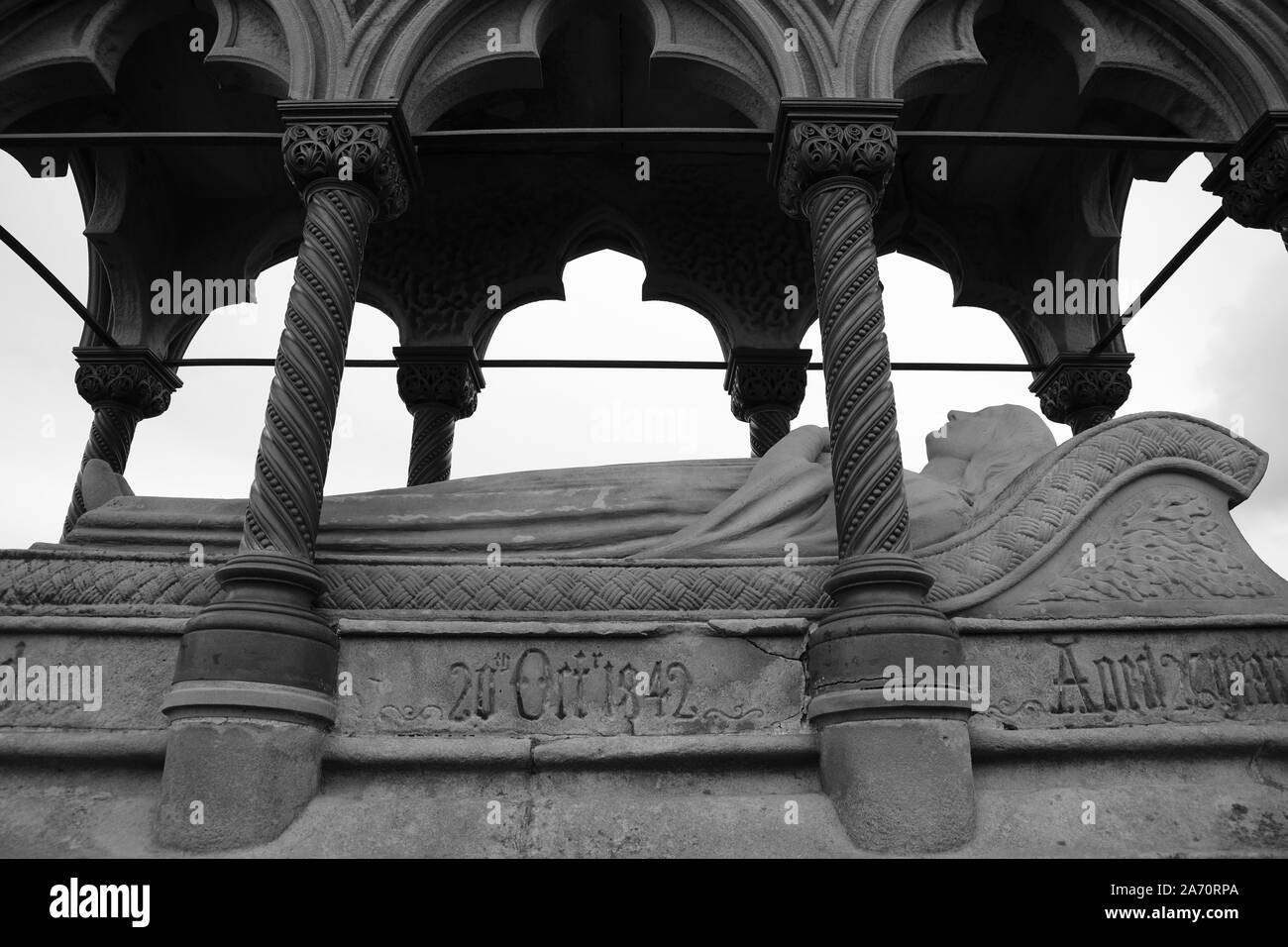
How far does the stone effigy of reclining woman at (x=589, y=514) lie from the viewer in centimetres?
432

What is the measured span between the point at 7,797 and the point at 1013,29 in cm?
677

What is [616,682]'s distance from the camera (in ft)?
12.2

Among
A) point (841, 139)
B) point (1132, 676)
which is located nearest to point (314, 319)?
point (841, 139)

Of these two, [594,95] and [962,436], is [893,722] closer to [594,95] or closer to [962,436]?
[962,436]

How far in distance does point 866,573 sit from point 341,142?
3.11 metres

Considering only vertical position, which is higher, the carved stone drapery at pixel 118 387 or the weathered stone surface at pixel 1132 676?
the carved stone drapery at pixel 118 387

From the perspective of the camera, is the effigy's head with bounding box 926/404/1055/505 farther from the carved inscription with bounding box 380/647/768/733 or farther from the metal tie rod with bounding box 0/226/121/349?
the metal tie rod with bounding box 0/226/121/349

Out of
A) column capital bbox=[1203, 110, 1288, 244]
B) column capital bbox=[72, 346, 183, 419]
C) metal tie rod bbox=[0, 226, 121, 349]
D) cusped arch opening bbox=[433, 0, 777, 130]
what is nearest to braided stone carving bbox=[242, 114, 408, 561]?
cusped arch opening bbox=[433, 0, 777, 130]

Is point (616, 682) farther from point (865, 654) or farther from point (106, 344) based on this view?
point (106, 344)

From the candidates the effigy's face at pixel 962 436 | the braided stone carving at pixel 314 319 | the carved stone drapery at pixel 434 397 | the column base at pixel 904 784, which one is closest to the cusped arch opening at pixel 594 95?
the braided stone carving at pixel 314 319

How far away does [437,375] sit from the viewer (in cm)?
738

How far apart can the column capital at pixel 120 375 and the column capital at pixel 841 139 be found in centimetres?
502

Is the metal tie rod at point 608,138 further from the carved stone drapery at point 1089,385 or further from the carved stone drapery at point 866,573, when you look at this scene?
the carved stone drapery at point 1089,385

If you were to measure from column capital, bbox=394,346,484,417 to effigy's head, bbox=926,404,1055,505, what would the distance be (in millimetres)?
3623
